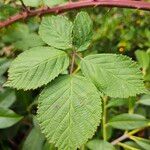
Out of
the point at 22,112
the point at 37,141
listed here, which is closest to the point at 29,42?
the point at 22,112

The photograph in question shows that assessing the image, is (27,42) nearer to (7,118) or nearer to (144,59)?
(7,118)

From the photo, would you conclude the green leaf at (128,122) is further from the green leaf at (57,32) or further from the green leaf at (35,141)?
the green leaf at (57,32)

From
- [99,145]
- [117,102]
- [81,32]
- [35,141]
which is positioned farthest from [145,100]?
[81,32]

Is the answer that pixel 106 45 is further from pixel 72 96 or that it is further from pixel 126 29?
pixel 72 96

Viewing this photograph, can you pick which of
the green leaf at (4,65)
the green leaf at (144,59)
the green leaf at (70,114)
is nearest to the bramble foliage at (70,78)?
the green leaf at (70,114)

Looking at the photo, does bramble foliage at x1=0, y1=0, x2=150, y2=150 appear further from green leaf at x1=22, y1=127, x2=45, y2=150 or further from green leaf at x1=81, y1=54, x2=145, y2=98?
green leaf at x1=22, y1=127, x2=45, y2=150

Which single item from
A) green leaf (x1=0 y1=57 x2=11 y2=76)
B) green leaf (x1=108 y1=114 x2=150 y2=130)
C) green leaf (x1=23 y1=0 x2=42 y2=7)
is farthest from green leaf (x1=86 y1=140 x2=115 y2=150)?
green leaf (x1=23 y1=0 x2=42 y2=7)
